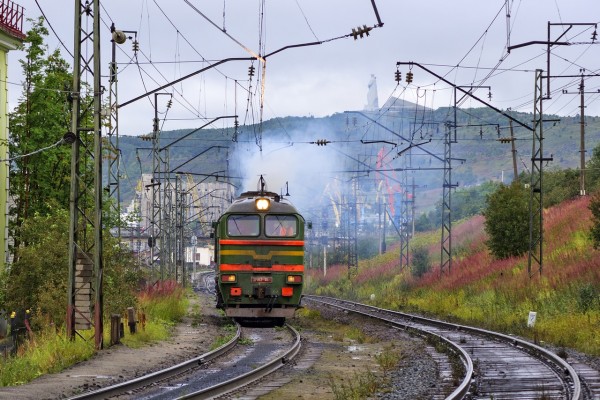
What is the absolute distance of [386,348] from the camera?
2298 cm

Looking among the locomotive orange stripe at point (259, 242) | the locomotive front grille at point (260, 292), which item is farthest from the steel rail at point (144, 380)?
the locomotive orange stripe at point (259, 242)

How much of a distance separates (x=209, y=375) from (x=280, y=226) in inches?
394

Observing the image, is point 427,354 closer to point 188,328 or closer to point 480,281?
point 188,328

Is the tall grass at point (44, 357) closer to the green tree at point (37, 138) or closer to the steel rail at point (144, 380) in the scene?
the steel rail at point (144, 380)

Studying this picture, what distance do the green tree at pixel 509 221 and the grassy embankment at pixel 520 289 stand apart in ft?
2.98

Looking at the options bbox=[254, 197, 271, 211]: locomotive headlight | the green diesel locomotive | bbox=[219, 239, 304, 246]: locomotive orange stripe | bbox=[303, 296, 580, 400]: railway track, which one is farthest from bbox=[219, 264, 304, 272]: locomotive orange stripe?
bbox=[303, 296, 580, 400]: railway track

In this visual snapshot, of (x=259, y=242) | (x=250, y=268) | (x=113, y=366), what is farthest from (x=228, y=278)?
(x=113, y=366)

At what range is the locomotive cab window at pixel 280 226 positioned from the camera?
2673 cm

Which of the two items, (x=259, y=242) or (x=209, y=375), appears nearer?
(x=209, y=375)

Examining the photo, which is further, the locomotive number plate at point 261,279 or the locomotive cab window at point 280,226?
the locomotive cab window at point 280,226

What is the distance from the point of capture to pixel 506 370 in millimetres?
17469

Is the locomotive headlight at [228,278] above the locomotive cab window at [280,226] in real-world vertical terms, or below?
below

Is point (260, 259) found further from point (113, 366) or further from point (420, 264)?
point (420, 264)

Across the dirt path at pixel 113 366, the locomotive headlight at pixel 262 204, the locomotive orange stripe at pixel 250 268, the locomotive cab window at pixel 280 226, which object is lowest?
the dirt path at pixel 113 366
